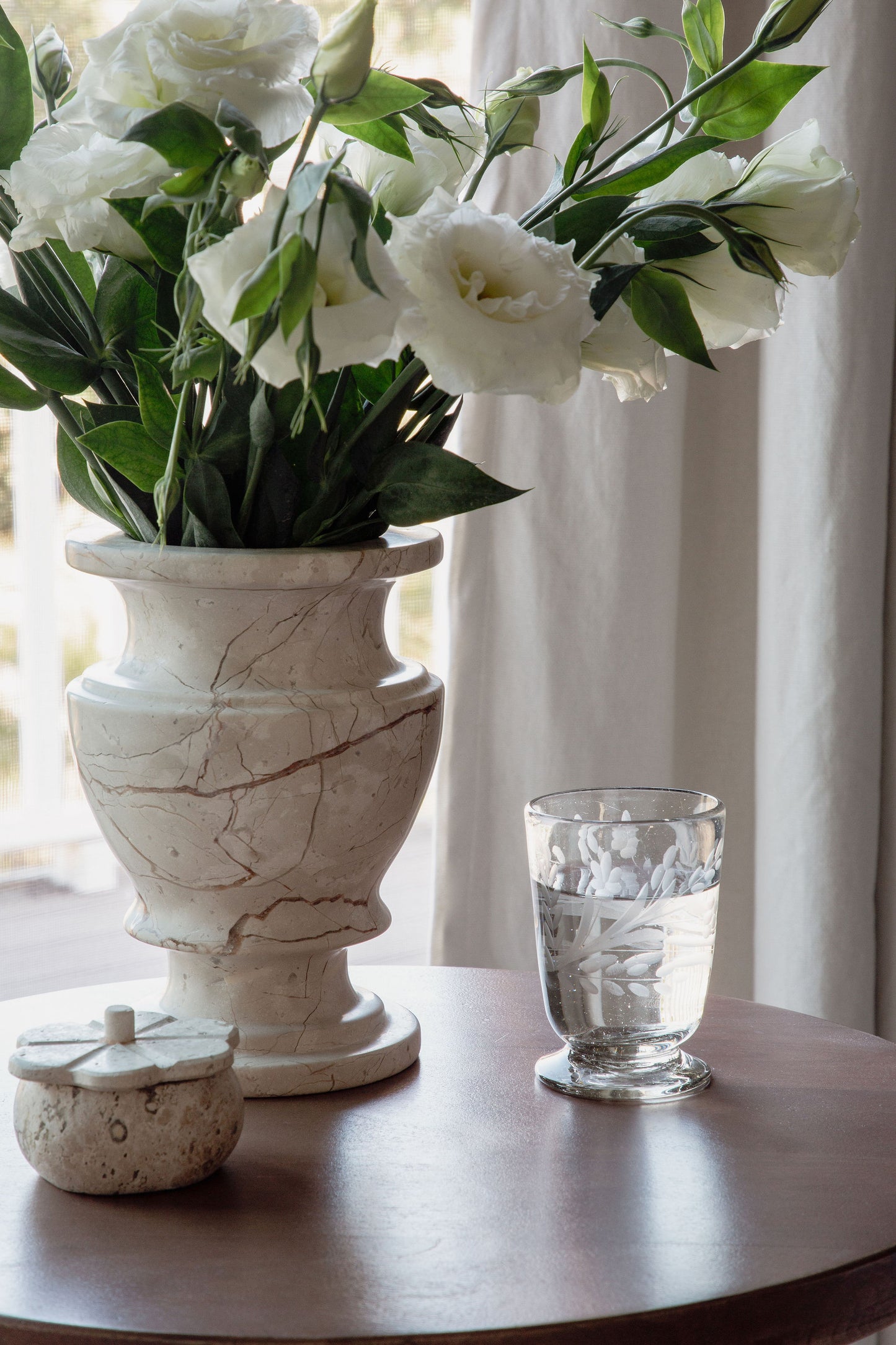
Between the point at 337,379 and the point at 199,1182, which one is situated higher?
the point at 337,379

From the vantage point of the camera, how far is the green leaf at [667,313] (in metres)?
0.67

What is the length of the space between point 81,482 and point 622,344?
0.96ft

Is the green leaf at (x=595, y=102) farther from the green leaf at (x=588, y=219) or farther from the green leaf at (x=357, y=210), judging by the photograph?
the green leaf at (x=357, y=210)

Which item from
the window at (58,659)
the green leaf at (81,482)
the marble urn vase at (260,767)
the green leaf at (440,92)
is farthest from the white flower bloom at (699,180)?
the window at (58,659)

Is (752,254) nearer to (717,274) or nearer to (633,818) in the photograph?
(717,274)

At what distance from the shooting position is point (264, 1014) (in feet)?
2.41

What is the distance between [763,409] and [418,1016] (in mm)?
698

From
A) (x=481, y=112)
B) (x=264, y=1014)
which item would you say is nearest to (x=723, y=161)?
(x=481, y=112)

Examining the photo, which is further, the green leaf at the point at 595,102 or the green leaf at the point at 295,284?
the green leaf at the point at 595,102

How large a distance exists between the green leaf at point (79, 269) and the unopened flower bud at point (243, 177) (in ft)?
0.65

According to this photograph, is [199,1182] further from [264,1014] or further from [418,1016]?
[418,1016]

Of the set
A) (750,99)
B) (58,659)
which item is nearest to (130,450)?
(750,99)

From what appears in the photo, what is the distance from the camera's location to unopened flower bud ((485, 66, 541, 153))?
72 centimetres

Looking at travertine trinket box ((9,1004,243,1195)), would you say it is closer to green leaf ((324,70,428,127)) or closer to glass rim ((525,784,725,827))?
glass rim ((525,784,725,827))
